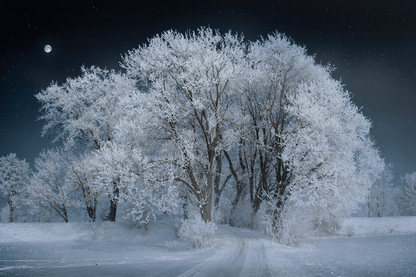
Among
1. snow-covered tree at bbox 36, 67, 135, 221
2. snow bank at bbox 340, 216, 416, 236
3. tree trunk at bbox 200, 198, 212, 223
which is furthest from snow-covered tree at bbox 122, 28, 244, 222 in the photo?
snow bank at bbox 340, 216, 416, 236

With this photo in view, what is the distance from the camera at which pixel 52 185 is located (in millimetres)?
24438

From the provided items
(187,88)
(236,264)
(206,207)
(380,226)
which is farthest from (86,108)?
(380,226)

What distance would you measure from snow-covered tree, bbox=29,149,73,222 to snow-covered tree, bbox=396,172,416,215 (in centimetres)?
4870

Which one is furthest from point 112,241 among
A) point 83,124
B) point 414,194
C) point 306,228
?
point 414,194

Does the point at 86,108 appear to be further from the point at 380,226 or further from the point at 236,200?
the point at 380,226

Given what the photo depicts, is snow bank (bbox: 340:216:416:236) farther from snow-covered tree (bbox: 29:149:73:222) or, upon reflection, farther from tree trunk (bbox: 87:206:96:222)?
snow-covered tree (bbox: 29:149:73:222)

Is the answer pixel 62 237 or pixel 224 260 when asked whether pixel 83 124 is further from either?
pixel 224 260

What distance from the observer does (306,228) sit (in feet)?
41.2

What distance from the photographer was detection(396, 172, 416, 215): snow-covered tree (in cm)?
4103

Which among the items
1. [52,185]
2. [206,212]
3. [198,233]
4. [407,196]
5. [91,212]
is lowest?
[91,212]

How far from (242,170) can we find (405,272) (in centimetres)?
1722

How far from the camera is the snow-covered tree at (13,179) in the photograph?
29.2 meters

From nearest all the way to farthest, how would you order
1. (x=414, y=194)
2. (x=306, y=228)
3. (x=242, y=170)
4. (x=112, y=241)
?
(x=306, y=228) → (x=112, y=241) → (x=242, y=170) → (x=414, y=194)

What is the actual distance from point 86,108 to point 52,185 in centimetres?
881
